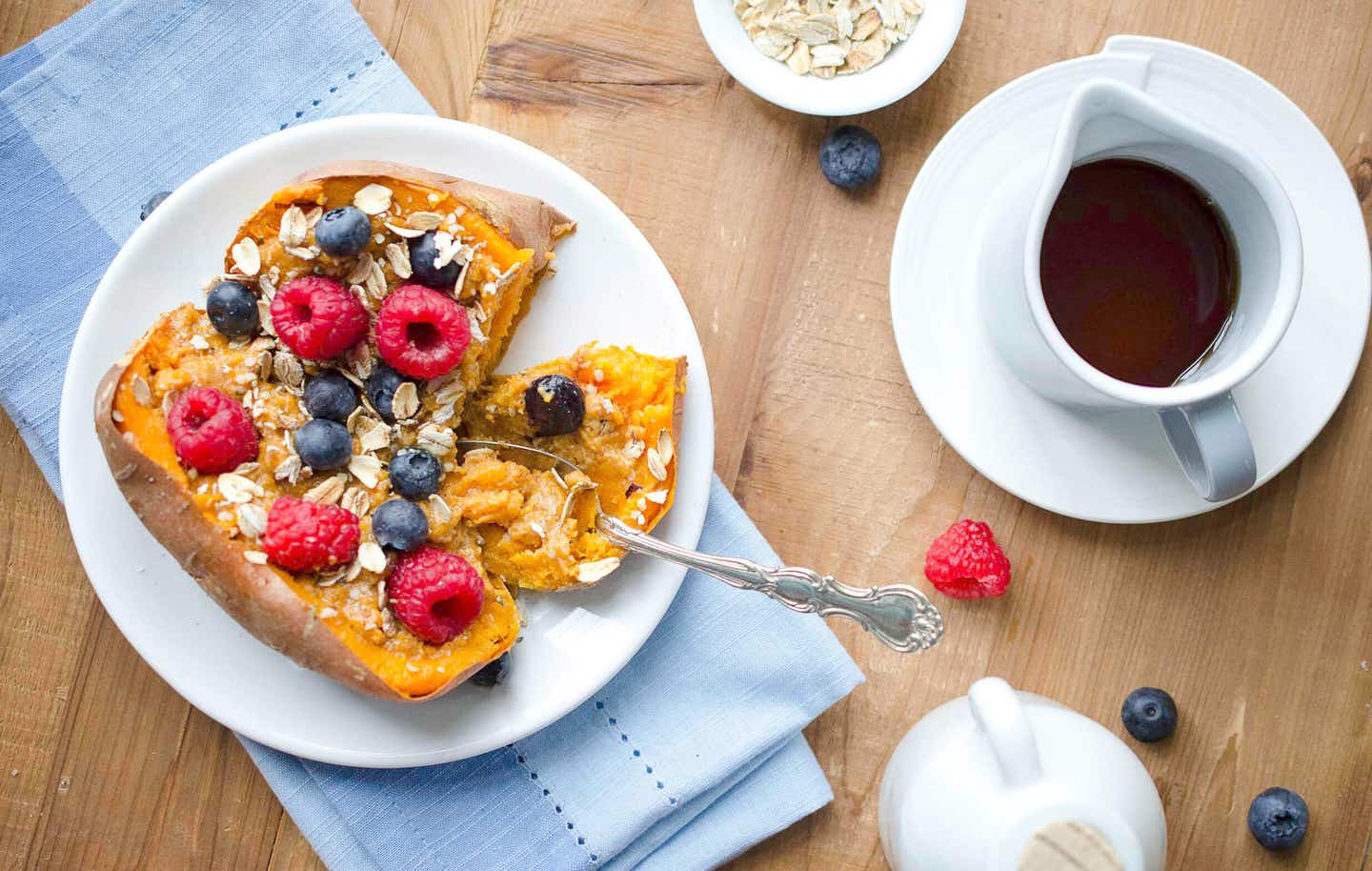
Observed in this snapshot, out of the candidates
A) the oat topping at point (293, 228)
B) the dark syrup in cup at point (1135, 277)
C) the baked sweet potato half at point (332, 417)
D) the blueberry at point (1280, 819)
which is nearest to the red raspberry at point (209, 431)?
the baked sweet potato half at point (332, 417)

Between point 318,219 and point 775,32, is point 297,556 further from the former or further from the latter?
point 775,32

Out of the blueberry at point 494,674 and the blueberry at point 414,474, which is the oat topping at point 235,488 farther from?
the blueberry at point 494,674

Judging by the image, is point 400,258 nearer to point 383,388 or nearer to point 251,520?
point 383,388

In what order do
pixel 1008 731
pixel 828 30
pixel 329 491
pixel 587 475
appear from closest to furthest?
pixel 1008 731
pixel 329 491
pixel 587 475
pixel 828 30

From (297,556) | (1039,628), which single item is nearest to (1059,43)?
(1039,628)

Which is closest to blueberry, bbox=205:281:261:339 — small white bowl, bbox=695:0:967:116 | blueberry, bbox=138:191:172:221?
blueberry, bbox=138:191:172:221

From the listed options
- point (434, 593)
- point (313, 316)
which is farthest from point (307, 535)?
point (313, 316)
